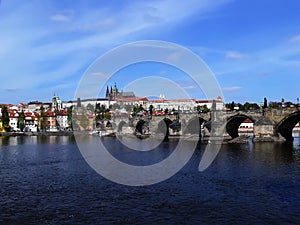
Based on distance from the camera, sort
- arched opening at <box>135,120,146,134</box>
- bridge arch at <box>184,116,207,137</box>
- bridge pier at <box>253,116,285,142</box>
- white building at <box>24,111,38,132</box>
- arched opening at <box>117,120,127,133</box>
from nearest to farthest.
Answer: bridge pier at <box>253,116,285,142</box>, bridge arch at <box>184,116,207,137</box>, arched opening at <box>135,120,146,134</box>, arched opening at <box>117,120,127,133</box>, white building at <box>24,111,38,132</box>

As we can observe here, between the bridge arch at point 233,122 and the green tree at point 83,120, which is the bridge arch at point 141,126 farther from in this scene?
the bridge arch at point 233,122

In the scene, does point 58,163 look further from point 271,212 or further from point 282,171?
point 271,212

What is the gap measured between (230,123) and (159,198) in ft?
184

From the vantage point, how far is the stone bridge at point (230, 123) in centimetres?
6019

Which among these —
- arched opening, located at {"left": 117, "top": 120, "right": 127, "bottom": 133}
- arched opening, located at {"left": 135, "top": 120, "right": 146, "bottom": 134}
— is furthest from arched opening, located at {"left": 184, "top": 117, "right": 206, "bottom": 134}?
arched opening, located at {"left": 117, "top": 120, "right": 127, "bottom": 133}

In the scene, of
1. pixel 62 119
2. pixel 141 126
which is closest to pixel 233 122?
pixel 141 126

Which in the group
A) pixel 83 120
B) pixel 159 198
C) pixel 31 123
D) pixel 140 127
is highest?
pixel 83 120

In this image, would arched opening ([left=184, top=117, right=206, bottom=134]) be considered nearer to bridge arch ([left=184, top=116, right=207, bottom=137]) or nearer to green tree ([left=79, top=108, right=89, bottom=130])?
bridge arch ([left=184, top=116, right=207, bottom=137])

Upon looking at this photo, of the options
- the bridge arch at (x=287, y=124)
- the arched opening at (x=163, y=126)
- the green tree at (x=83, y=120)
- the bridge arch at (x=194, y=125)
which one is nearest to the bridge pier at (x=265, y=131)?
the bridge arch at (x=287, y=124)

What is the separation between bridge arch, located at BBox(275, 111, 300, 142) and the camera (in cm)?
5798

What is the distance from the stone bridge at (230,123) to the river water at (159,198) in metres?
30.4

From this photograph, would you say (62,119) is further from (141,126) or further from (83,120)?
(141,126)

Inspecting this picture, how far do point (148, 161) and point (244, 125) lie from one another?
9449cm

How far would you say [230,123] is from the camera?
7425 centimetres
